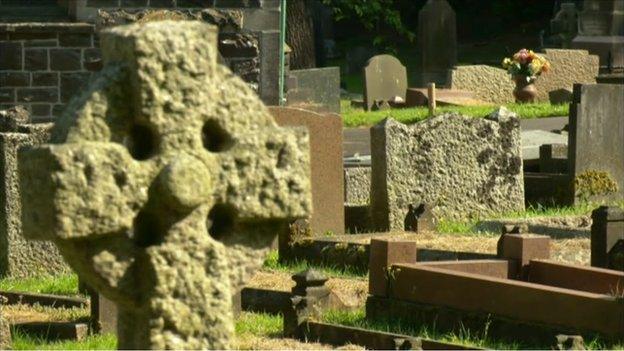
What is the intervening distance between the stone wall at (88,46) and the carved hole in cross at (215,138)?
11.4m

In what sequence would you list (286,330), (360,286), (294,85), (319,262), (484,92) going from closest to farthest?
(286,330) → (360,286) → (319,262) → (294,85) → (484,92)

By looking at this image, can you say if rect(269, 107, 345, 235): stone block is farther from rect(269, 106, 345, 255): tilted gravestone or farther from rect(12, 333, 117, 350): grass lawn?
rect(12, 333, 117, 350): grass lawn

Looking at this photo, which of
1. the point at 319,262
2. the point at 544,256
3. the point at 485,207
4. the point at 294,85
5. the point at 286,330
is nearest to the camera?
the point at 286,330

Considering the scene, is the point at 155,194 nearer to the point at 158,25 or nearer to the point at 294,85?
the point at 158,25

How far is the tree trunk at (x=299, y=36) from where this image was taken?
31641mm

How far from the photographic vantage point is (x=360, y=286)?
35.8ft

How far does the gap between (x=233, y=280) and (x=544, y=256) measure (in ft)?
15.0

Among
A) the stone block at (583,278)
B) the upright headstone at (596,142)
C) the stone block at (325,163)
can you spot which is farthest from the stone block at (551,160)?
the stone block at (583,278)

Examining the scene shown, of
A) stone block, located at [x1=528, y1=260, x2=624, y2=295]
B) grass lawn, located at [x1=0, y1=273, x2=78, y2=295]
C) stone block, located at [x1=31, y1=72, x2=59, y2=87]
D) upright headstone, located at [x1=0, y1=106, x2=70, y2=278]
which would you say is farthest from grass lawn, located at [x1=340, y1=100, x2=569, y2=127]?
stone block, located at [x1=528, y1=260, x2=624, y2=295]

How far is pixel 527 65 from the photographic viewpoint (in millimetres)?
27125

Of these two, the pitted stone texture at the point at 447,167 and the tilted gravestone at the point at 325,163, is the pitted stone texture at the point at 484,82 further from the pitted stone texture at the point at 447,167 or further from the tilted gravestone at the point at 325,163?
the tilted gravestone at the point at 325,163

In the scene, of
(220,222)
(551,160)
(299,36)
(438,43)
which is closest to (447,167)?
(551,160)

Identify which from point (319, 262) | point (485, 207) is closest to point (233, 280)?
point (319, 262)

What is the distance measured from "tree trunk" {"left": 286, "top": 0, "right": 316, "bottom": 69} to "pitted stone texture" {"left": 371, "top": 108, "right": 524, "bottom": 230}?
645 inches
